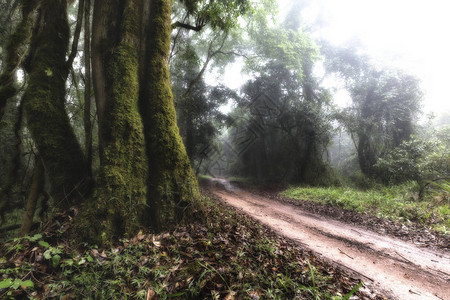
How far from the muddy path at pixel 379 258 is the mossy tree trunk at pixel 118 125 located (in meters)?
3.72

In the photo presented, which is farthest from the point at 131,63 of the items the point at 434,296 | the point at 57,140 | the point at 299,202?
the point at 299,202

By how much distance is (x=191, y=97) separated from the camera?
15594 millimetres

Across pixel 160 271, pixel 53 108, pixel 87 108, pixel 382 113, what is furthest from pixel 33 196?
pixel 382 113

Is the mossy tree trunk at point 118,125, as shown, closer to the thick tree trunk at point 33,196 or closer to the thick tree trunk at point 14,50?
the thick tree trunk at point 14,50

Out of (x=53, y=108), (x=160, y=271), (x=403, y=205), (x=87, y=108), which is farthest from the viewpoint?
(x=403, y=205)

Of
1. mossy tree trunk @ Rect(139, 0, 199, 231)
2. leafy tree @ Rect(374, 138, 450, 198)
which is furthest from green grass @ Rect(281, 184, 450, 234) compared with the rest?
mossy tree trunk @ Rect(139, 0, 199, 231)

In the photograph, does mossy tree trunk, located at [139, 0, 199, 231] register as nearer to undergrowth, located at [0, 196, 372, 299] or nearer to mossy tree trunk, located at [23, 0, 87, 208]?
undergrowth, located at [0, 196, 372, 299]

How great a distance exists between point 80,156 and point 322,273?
4.74m

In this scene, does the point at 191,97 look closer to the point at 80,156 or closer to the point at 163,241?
the point at 80,156

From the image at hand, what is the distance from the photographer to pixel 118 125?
358cm

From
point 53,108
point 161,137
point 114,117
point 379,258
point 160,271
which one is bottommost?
point 379,258

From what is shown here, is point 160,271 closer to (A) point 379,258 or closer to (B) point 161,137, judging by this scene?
(B) point 161,137

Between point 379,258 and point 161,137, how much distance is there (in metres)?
5.04

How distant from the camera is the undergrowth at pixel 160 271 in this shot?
209 cm
